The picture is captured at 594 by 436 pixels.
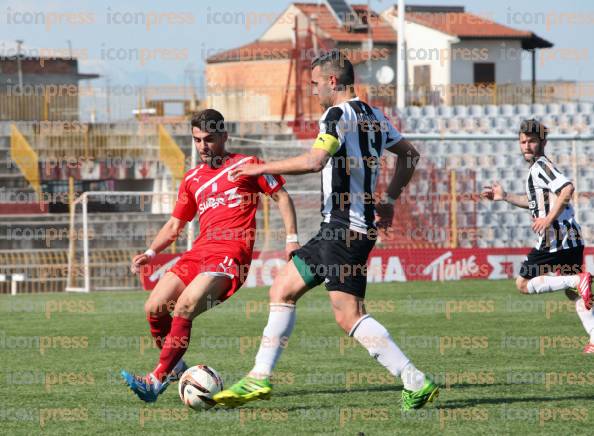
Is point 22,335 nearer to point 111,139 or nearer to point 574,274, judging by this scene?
point 574,274

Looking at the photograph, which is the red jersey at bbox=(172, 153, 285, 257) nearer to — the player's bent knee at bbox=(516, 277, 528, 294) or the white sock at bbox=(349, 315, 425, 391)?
the white sock at bbox=(349, 315, 425, 391)

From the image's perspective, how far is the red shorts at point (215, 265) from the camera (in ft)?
24.3

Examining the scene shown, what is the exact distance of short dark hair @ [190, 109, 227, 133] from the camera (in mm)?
7398

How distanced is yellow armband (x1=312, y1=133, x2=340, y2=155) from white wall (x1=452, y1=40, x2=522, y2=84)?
39.0 metres

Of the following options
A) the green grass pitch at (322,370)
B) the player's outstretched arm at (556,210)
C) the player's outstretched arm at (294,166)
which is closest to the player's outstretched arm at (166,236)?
the green grass pitch at (322,370)

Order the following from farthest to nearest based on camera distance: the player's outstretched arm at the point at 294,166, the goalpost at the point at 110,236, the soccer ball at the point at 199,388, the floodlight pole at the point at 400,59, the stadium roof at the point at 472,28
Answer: the stadium roof at the point at 472,28, the floodlight pole at the point at 400,59, the goalpost at the point at 110,236, the soccer ball at the point at 199,388, the player's outstretched arm at the point at 294,166

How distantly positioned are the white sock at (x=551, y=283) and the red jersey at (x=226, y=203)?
3.29 m

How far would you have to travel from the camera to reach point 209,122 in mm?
7426

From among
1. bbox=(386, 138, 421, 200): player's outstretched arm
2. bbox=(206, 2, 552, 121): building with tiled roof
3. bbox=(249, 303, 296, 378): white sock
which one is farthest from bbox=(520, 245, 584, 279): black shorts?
bbox=(206, 2, 552, 121): building with tiled roof

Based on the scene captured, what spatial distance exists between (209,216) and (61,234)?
17.0 metres

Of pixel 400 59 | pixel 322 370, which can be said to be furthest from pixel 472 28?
pixel 322 370

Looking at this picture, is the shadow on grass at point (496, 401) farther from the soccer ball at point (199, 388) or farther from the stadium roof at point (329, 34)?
the stadium roof at point (329, 34)

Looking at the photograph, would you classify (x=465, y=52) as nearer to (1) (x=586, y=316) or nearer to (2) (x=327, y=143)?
(1) (x=586, y=316)

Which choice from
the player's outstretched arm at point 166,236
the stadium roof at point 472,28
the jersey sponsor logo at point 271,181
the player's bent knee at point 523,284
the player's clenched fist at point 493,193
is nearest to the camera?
the jersey sponsor logo at point 271,181
